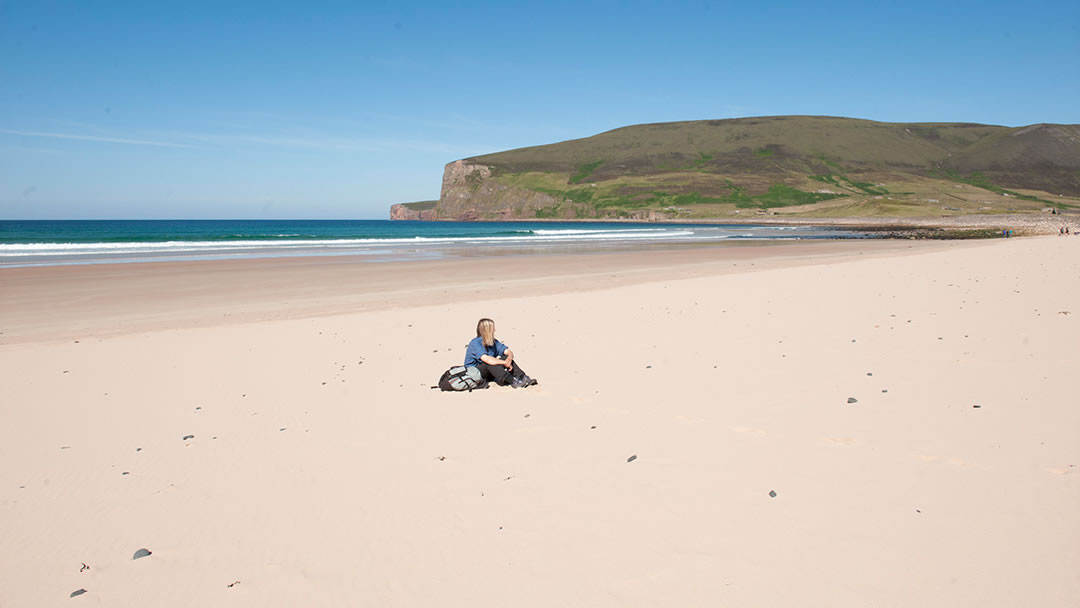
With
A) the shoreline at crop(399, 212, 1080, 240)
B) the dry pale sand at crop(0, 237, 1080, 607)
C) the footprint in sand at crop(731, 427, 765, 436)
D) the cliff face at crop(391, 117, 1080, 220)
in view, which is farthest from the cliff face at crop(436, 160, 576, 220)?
the footprint in sand at crop(731, 427, 765, 436)

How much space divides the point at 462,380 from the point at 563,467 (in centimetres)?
286

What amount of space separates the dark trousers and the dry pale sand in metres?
0.22

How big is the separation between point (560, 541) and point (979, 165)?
228284 millimetres

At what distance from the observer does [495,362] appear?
7855 millimetres

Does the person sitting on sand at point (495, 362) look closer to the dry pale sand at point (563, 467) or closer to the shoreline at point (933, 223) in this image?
the dry pale sand at point (563, 467)

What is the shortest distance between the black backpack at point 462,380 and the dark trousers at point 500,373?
3.7 inches

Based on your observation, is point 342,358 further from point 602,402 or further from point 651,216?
point 651,216

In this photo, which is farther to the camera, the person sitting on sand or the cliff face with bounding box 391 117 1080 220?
the cliff face with bounding box 391 117 1080 220

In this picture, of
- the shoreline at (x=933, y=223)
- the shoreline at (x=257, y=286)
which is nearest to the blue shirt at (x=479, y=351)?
the shoreline at (x=257, y=286)

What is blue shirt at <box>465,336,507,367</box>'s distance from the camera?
26.3 feet

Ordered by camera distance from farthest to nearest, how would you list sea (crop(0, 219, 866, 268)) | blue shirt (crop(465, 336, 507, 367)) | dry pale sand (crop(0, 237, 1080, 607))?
sea (crop(0, 219, 866, 268)), blue shirt (crop(465, 336, 507, 367)), dry pale sand (crop(0, 237, 1080, 607))

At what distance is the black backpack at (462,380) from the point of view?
7719 millimetres

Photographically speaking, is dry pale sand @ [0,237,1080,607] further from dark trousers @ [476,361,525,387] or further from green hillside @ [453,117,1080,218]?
green hillside @ [453,117,1080,218]

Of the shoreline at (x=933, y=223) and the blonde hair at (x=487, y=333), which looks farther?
the shoreline at (x=933, y=223)
